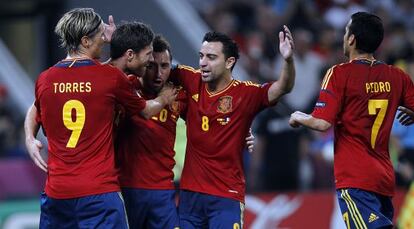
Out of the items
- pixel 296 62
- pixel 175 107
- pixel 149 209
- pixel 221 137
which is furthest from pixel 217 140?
pixel 296 62

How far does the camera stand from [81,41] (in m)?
8.30

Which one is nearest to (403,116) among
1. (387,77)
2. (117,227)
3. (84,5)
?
(387,77)

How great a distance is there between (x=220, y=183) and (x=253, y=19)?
853cm

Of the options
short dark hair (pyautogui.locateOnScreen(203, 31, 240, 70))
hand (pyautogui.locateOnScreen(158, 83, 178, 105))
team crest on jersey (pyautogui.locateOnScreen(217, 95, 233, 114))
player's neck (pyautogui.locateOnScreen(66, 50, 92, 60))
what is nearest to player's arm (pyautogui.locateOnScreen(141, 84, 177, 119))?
hand (pyautogui.locateOnScreen(158, 83, 178, 105))

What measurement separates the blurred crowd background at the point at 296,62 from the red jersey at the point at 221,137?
455 cm

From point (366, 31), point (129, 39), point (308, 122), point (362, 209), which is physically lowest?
point (362, 209)

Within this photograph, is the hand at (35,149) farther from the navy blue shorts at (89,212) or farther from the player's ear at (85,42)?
the player's ear at (85,42)

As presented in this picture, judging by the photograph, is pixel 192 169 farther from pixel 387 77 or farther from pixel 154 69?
pixel 387 77

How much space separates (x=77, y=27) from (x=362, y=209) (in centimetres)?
252

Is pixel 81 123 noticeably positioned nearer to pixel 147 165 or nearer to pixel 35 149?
pixel 35 149

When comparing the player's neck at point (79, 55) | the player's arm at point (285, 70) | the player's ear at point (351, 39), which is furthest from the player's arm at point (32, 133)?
the player's ear at point (351, 39)

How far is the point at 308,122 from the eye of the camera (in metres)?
8.54

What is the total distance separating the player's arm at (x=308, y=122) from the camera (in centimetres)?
851

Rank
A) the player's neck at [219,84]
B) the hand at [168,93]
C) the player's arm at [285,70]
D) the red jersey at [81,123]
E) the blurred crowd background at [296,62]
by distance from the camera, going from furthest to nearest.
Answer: the blurred crowd background at [296,62]
the player's neck at [219,84]
the hand at [168,93]
the player's arm at [285,70]
the red jersey at [81,123]
